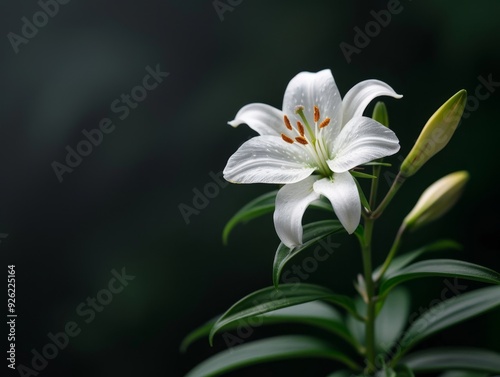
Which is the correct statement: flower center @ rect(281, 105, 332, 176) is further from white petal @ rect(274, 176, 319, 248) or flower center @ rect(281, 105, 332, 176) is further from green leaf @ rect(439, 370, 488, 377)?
green leaf @ rect(439, 370, 488, 377)

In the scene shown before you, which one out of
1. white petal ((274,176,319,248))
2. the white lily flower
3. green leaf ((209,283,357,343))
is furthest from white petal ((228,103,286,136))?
green leaf ((209,283,357,343))

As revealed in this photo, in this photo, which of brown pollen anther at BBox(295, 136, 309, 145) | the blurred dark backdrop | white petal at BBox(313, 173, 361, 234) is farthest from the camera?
the blurred dark backdrop

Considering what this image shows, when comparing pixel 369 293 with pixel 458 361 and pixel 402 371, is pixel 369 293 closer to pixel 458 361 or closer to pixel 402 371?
pixel 402 371

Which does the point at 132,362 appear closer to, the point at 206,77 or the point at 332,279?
the point at 332,279

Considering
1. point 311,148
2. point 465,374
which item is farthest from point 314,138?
point 465,374

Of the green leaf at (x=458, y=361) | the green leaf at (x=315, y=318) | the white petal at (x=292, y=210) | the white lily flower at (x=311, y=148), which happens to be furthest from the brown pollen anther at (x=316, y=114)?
the green leaf at (x=458, y=361)

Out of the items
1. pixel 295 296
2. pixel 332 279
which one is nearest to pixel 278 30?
pixel 332 279
